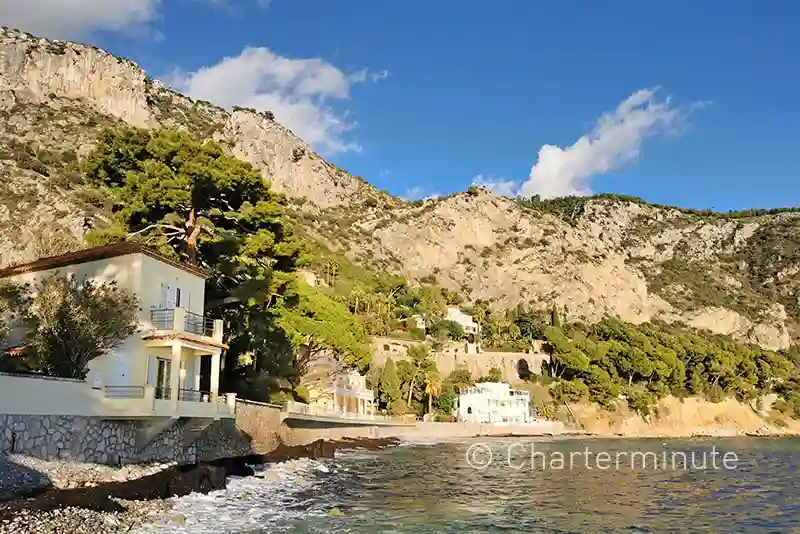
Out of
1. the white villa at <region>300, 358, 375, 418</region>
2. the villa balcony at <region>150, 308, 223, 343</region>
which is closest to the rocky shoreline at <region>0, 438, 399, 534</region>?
the villa balcony at <region>150, 308, 223, 343</region>

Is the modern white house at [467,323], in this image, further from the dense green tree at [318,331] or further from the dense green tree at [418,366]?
the dense green tree at [318,331]

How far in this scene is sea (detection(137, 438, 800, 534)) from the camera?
56.7 ft

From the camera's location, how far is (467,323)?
10794 centimetres

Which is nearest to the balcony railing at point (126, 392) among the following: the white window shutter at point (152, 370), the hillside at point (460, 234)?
the white window shutter at point (152, 370)

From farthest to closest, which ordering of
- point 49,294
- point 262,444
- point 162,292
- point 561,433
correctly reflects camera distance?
point 561,433 < point 262,444 < point 162,292 < point 49,294

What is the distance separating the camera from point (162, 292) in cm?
2248

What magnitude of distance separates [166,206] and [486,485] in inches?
708

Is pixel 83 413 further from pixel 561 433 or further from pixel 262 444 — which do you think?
pixel 561 433

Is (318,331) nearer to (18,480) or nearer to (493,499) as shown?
(493,499)

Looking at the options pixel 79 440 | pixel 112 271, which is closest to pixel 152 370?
pixel 112 271

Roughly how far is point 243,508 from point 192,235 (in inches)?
561

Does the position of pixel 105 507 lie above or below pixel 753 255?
below

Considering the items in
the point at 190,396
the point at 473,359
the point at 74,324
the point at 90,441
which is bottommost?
the point at 90,441

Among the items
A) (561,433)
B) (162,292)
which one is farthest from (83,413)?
(561,433)
